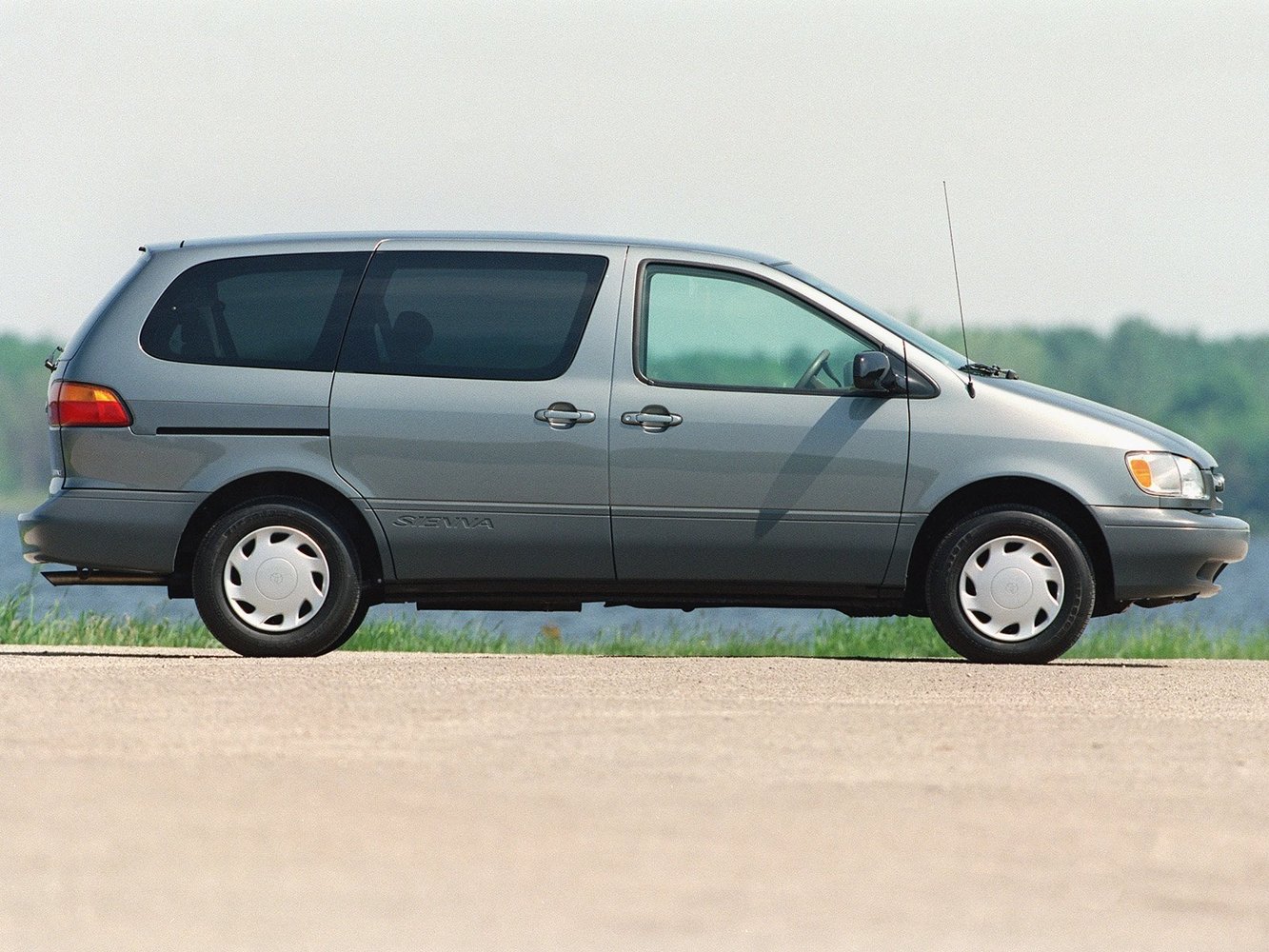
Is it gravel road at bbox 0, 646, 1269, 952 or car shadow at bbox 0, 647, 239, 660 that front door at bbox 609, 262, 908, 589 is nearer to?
gravel road at bbox 0, 646, 1269, 952

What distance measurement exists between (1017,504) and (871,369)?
982mm

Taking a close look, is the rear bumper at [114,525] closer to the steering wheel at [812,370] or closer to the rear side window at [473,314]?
the rear side window at [473,314]

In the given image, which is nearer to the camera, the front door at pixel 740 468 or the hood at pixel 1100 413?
the front door at pixel 740 468

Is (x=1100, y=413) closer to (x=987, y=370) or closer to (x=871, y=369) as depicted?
(x=987, y=370)

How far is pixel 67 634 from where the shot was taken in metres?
12.7

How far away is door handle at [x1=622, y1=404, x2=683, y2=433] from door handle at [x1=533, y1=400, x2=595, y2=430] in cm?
18

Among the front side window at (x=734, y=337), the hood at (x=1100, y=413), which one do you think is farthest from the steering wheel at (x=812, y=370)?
the hood at (x=1100, y=413)

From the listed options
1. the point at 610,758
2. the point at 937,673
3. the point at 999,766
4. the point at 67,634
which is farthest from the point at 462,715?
the point at 67,634

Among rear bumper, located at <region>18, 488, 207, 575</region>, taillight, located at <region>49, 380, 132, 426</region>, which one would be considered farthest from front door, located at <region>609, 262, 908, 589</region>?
taillight, located at <region>49, 380, 132, 426</region>

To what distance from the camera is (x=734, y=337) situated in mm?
9578

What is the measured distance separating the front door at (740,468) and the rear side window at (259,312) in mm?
1402

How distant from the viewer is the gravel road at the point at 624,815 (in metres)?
4.34

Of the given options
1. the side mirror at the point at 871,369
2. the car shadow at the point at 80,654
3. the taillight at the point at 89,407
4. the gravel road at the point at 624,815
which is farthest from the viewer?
the car shadow at the point at 80,654

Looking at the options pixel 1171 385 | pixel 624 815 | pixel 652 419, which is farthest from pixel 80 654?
pixel 1171 385
